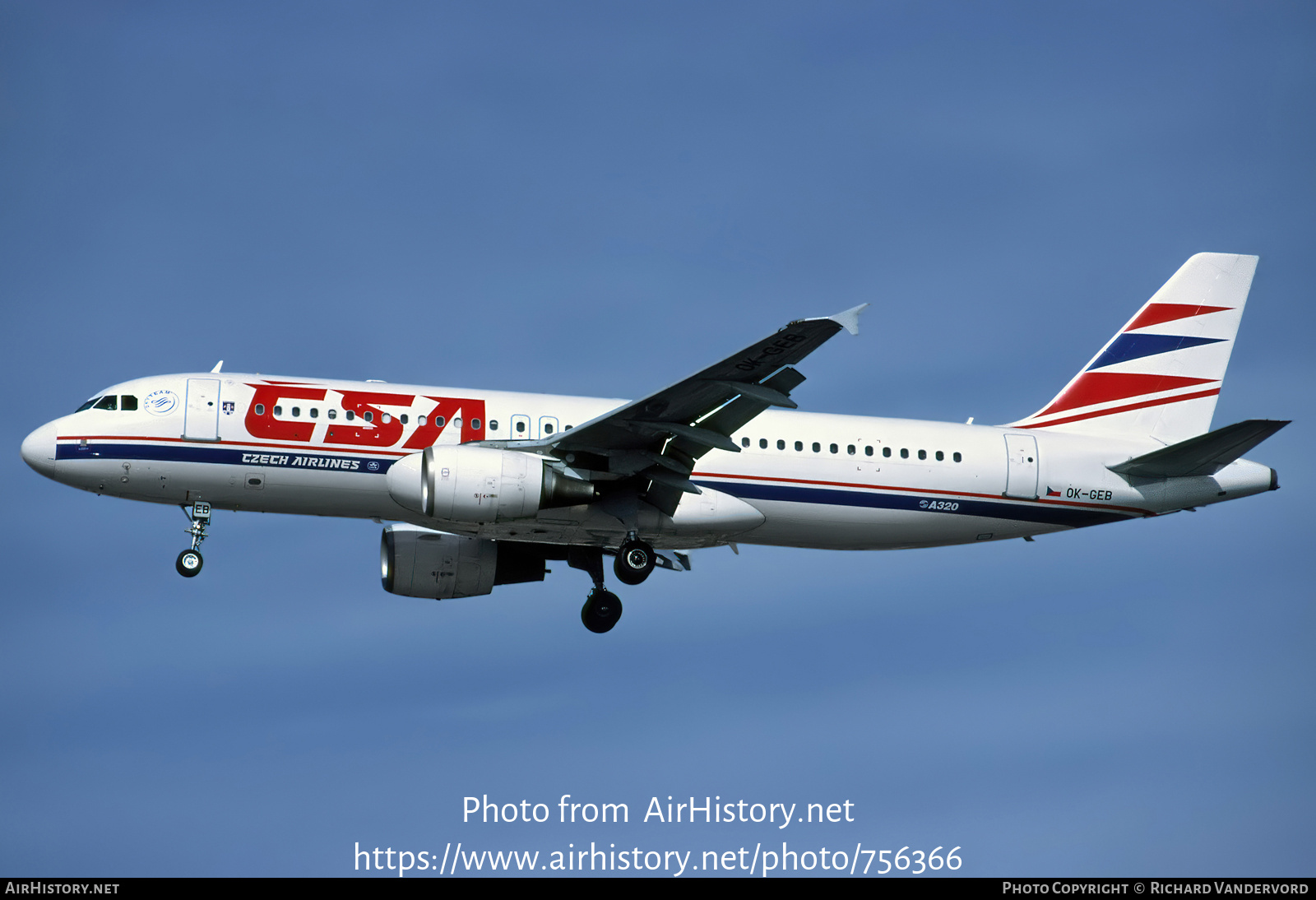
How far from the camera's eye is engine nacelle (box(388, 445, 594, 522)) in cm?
3212

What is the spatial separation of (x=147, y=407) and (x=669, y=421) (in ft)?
36.6

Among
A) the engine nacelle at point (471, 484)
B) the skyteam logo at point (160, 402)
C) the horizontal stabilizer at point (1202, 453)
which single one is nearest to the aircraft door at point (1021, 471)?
the horizontal stabilizer at point (1202, 453)

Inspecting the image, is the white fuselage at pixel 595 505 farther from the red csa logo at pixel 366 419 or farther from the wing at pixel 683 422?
the wing at pixel 683 422

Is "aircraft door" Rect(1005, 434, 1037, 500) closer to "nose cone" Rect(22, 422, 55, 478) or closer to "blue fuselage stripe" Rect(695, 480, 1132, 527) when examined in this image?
"blue fuselage stripe" Rect(695, 480, 1132, 527)

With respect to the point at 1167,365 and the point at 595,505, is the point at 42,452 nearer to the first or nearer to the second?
the point at 595,505

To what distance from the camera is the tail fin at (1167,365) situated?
39625mm

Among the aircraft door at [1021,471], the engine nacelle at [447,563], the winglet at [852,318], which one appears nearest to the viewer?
the winglet at [852,318]

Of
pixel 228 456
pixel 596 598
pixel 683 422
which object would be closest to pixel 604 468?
pixel 683 422

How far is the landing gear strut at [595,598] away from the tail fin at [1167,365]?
1091cm

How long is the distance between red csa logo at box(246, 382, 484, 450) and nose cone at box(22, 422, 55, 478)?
4.22 metres

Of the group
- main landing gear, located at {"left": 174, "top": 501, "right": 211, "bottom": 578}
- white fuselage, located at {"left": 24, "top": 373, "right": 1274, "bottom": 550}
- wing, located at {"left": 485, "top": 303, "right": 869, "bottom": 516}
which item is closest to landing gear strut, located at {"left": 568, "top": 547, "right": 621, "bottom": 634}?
white fuselage, located at {"left": 24, "top": 373, "right": 1274, "bottom": 550}
